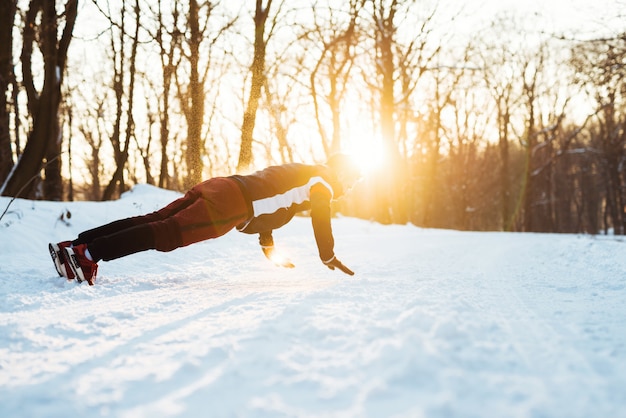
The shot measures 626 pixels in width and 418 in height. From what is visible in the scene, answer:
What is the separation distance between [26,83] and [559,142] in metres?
32.6

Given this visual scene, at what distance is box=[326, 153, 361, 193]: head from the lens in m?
3.65

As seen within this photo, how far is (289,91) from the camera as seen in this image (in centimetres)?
2030

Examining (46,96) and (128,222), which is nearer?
(128,222)

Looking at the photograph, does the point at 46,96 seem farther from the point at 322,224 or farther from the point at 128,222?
the point at 322,224

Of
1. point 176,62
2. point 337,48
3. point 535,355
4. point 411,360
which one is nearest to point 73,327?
point 411,360

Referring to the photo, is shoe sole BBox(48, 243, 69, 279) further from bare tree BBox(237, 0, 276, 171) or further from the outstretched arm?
bare tree BBox(237, 0, 276, 171)

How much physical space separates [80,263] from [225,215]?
3.12ft

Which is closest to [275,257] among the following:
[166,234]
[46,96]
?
[166,234]

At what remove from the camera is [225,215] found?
119 inches

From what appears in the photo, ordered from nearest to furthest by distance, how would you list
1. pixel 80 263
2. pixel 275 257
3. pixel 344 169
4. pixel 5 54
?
pixel 80 263 → pixel 344 169 → pixel 275 257 → pixel 5 54

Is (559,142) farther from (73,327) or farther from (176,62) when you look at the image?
(73,327)

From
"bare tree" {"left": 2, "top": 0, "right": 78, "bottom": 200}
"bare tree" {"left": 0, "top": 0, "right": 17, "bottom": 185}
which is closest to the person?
"bare tree" {"left": 2, "top": 0, "right": 78, "bottom": 200}

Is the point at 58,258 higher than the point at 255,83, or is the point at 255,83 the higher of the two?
the point at 255,83

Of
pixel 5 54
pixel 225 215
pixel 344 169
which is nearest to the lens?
pixel 225 215
